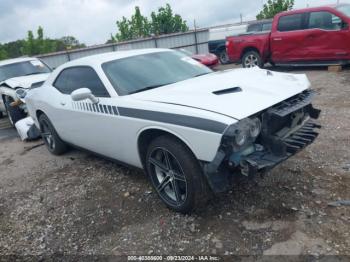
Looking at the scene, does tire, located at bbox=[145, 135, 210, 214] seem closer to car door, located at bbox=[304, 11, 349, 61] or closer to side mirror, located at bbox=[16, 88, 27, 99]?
side mirror, located at bbox=[16, 88, 27, 99]

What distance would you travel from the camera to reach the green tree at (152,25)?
1063 inches

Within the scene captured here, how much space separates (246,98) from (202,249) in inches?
54.9

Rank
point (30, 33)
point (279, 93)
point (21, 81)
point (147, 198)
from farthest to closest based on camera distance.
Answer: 1. point (30, 33)
2. point (21, 81)
3. point (147, 198)
4. point (279, 93)

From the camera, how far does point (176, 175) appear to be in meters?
3.41

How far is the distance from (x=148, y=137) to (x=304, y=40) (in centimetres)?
823

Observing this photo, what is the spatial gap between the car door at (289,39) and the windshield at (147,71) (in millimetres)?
6875

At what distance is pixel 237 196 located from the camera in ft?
12.3

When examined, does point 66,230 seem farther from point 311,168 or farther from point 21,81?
point 21,81

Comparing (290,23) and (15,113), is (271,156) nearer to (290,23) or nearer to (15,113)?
(15,113)

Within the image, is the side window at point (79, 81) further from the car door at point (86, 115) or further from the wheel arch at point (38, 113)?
the wheel arch at point (38, 113)

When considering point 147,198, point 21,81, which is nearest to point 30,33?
point 21,81

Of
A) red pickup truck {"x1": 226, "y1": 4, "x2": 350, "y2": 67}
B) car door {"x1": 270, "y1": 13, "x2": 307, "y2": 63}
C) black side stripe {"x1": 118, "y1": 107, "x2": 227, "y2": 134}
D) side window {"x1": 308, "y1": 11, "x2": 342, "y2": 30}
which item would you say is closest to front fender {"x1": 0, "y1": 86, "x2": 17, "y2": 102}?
black side stripe {"x1": 118, "y1": 107, "x2": 227, "y2": 134}

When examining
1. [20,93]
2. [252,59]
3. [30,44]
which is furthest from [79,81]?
[30,44]

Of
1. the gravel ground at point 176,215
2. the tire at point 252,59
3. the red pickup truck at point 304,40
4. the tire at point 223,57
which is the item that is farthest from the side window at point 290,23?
the gravel ground at point 176,215
